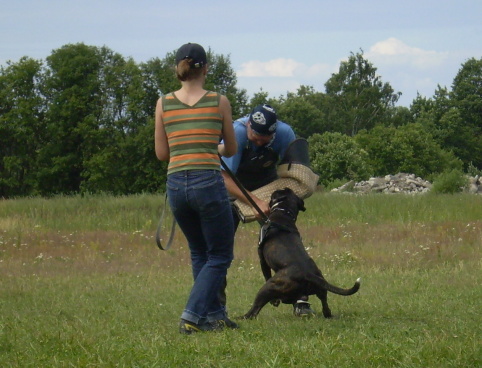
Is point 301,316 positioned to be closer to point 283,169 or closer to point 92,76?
point 283,169

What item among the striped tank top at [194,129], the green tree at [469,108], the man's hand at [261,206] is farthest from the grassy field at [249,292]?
the green tree at [469,108]

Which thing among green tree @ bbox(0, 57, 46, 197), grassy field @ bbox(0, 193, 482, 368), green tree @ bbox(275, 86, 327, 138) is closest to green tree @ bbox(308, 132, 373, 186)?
green tree @ bbox(275, 86, 327, 138)

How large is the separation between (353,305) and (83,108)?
49583 millimetres

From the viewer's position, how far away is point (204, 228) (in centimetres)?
609

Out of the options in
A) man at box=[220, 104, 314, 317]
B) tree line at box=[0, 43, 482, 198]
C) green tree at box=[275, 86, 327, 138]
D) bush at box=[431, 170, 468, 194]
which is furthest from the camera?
green tree at box=[275, 86, 327, 138]

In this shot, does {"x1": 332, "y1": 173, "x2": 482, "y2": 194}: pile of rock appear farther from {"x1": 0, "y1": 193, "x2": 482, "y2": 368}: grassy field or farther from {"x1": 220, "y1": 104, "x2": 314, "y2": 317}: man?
{"x1": 220, "y1": 104, "x2": 314, "y2": 317}: man

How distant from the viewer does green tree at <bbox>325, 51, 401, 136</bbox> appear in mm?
84312

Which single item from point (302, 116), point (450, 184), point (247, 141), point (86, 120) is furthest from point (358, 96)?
point (247, 141)

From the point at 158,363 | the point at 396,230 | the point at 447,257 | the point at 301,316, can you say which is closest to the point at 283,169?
the point at 301,316

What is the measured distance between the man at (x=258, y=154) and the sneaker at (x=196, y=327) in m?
0.89

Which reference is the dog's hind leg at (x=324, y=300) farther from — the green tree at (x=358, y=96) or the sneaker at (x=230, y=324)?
the green tree at (x=358, y=96)

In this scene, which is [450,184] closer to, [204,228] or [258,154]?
[258,154]

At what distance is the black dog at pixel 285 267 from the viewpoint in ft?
22.8

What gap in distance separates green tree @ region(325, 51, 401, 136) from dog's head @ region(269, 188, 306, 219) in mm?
77086
